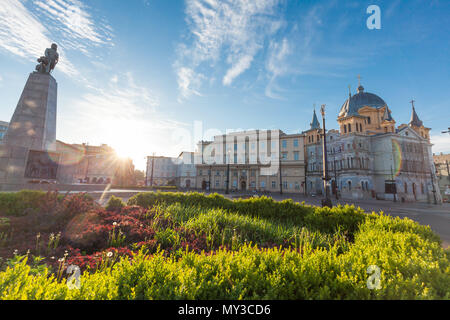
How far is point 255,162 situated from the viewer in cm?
4794

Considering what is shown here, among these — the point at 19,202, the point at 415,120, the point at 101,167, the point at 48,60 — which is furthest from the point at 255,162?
the point at 101,167

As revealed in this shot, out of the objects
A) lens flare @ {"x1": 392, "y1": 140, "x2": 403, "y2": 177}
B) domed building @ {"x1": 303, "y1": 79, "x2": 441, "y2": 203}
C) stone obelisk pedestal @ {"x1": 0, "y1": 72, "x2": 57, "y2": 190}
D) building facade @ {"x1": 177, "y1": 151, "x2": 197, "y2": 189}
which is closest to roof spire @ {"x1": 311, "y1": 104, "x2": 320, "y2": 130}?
domed building @ {"x1": 303, "y1": 79, "x2": 441, "y2": 203}

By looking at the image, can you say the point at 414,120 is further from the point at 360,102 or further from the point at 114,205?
the point at 114,205

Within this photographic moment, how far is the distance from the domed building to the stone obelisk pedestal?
135 feet

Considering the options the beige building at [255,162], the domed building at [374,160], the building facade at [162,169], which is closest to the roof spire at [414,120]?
the domed building at [374,160]

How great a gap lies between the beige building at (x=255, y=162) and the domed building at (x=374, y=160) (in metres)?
5.06

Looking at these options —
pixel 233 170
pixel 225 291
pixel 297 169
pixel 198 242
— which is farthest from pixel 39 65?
pixel 297 169

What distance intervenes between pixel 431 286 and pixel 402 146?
51.4m

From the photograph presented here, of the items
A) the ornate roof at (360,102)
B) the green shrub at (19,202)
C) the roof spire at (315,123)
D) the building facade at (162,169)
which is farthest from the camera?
the building facade at (162,169)

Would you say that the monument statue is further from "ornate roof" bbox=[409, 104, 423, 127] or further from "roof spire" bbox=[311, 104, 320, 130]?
"ornate roof" bbox=[409, 104, 423, 127]

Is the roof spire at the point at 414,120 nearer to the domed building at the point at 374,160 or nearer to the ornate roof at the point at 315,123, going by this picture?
the domed building at the point at 374,160

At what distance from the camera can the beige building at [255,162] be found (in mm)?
44181
